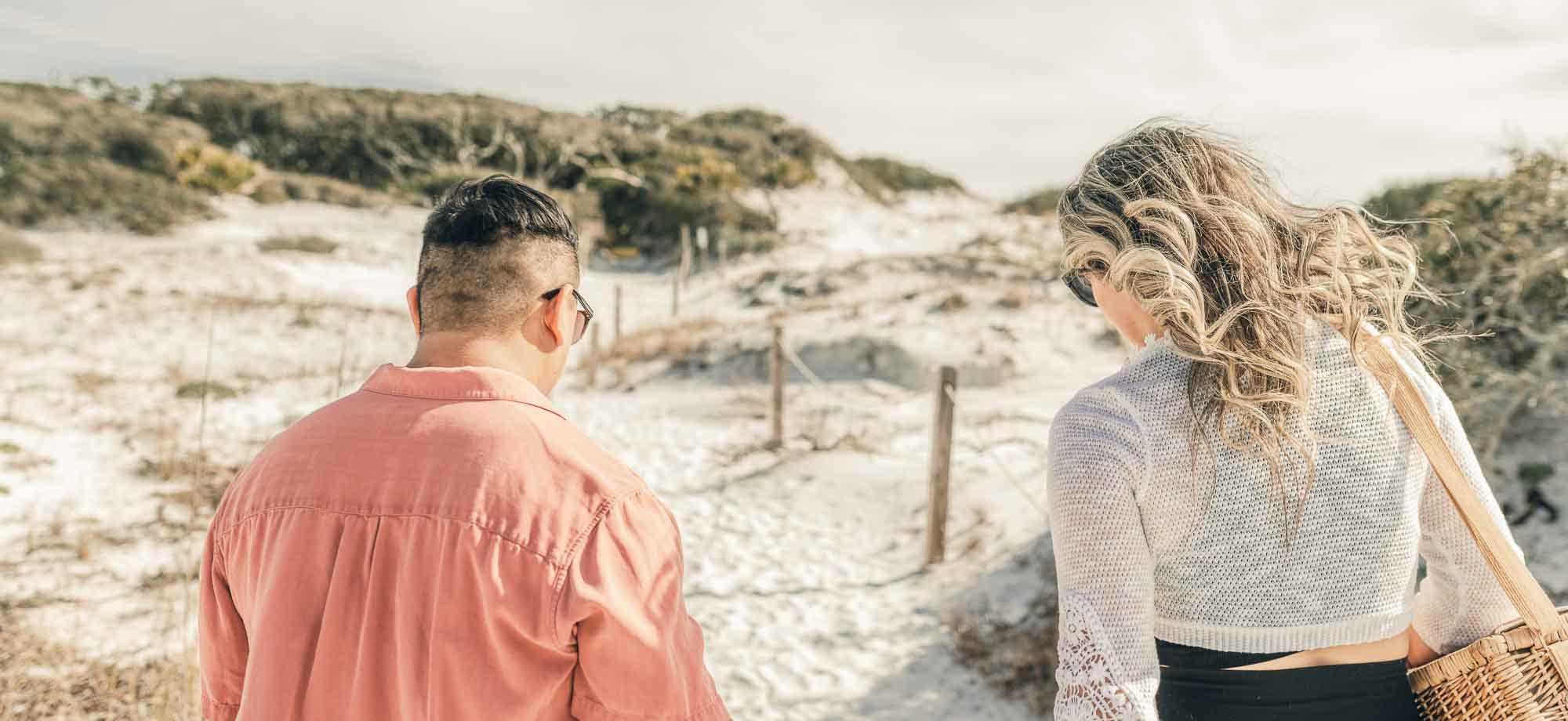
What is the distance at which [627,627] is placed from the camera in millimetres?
1064

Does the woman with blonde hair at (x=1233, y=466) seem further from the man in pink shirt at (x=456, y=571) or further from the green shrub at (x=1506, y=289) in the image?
the green shrub at (x=1506, y=289)

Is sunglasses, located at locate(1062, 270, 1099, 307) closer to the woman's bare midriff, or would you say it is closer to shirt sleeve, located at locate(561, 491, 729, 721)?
the woman's bare midriff

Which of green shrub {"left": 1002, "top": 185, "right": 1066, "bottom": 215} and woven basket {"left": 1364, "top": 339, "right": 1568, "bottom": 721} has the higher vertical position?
green shrub {"left": 1002, "top": 185, "right": 1066, "bottom": 215}

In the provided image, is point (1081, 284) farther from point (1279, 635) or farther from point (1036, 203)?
point (1036, 203)

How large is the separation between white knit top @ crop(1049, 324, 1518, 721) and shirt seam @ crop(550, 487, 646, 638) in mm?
584

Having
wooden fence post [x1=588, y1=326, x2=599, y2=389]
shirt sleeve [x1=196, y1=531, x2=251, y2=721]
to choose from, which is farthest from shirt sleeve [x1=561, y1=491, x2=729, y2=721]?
wooden fence post [x1=588, y1=326, x2=599, y2=389]

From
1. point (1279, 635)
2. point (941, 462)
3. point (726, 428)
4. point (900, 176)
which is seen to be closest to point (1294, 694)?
point (1279, 635)

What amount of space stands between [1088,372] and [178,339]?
470 inches

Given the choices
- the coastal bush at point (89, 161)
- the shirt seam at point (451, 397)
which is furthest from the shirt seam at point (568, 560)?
the coastal bush at point (89, 161)

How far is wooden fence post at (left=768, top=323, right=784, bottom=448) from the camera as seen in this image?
7.52 metres

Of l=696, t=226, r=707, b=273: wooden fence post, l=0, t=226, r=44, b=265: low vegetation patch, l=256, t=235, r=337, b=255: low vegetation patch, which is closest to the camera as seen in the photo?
l=0, t=226, r=44, b=265: low vegetation patch

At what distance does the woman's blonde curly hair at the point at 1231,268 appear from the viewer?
1098 mm

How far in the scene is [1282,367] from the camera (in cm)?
110

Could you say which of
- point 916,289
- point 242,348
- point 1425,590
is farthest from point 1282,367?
point 242,348
